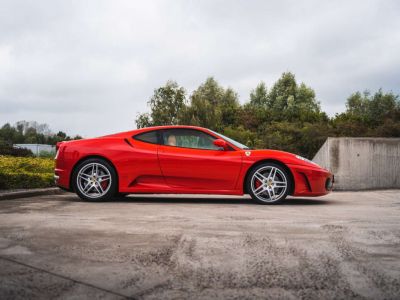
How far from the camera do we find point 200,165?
755 cm

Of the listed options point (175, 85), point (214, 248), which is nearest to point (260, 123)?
point (175, 85)

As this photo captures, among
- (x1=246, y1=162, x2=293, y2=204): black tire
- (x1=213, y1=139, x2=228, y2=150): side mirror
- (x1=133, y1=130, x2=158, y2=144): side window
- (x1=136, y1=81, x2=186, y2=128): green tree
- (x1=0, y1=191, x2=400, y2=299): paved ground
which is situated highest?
(x1=136, y1=81, x2=186, y2=128): green tree

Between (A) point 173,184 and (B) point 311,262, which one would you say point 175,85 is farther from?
(B) point 311,262

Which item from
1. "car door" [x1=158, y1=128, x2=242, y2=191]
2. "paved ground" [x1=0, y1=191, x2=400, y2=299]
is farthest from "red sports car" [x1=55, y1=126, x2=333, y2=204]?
"paved ground" [x1=0, y1=191, x2=400, y2=299]

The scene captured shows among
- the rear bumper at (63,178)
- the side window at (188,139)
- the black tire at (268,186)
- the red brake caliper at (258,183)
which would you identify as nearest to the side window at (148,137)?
the side window at (188,139)

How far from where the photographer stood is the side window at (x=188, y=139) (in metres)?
7.71

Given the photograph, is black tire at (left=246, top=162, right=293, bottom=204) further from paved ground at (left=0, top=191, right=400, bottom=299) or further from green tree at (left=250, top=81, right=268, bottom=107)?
green tree at (left=250, top=81, right=268, bottom=107)

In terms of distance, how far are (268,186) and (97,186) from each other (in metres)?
2.71

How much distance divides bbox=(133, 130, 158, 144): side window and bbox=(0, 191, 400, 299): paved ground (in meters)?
2.31

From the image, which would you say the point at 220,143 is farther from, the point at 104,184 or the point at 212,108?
the point at 212,108

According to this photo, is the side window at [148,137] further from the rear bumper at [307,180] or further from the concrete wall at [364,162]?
the concrete wall at [364,162]

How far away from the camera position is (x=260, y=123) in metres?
48.8

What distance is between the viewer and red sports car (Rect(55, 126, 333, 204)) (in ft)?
24.6

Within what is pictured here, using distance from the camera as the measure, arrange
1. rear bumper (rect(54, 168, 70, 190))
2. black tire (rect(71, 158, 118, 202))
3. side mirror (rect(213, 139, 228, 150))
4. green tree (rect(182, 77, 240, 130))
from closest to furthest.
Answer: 1. side mirror (rect(213, 139, 228, 150))
2. black tire (rect(71, 158, 118, 202))
3. rear bumper (rect(54, 168, 70, 190))
4. green tree (rect(182, 77, 240, 130))
